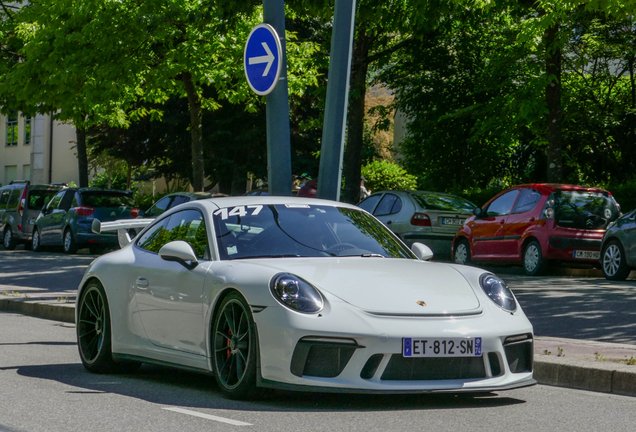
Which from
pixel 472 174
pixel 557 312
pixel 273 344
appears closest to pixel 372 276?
pixel 273 344

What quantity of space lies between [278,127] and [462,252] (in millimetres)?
9784

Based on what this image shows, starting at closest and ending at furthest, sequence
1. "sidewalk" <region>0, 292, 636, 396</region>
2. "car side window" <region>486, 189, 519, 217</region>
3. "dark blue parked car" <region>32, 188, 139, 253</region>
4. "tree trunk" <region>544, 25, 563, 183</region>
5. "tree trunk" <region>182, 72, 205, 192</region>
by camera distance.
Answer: "sidewalk" <region>0, 292, 636, 396</region>
"car side window" <region>486, 189, 519, 217</region>
"tree trunk" <region>544, 25, 563, 183</region>
"dark blue parked car" <region>32, 188, 139, 253</region>
"tree trunk" <region>182, 72, 205, 192</region>

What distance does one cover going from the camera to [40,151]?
196ft

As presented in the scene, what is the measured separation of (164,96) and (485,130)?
9409 mm

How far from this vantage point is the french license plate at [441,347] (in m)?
5.48

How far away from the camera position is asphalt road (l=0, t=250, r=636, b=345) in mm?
9367

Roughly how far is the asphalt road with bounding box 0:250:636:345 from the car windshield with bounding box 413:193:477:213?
68.6 inches

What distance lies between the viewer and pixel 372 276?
19.6 ft

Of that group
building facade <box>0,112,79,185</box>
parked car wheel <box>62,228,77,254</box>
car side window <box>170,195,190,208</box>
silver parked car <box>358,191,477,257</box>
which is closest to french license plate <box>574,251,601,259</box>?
silver parked car <box>358,191,477,257</box>

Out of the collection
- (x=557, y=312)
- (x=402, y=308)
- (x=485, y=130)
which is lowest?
(x=557, y=312)

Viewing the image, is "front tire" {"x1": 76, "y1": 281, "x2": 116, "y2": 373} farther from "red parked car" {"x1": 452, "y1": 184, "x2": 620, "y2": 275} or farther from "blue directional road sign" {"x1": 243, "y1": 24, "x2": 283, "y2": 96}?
"red parked car" {"x1": 452, "y1": 184, "x2": 620, "y2": 275}

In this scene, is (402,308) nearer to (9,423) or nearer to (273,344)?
(273,344)

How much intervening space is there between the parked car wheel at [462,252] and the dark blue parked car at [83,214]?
9099 mm

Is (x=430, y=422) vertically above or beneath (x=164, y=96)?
beneath
